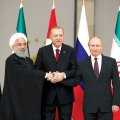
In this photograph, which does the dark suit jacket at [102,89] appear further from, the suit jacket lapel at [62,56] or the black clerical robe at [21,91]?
the black clerical robe at [21,91]

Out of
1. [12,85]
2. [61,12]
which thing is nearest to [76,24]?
Result: [61,12]

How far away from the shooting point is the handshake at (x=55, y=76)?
10.1ft

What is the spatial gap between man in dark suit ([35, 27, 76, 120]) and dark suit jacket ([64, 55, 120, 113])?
0.71ft

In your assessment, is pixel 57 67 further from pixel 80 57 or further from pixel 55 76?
pixel 80 57

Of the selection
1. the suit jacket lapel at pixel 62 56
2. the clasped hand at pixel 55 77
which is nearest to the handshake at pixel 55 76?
the clasped hand at pixel 55 77

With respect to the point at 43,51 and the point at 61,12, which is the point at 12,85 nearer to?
the point at 43,51

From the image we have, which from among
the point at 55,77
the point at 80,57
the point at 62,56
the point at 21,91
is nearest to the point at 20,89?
the point at 21,91

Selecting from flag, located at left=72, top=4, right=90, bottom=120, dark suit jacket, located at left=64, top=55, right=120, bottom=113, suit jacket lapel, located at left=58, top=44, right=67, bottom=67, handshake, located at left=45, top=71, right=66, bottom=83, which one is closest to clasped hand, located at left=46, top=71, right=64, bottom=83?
handshake, located at left=45, top=71, right=66, bottom=83

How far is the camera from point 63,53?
3.24 meters

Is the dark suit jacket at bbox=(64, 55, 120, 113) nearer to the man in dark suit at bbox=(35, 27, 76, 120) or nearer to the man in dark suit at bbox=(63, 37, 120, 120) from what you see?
the man in dark suit at bbox=(63, 37, 120, 120)

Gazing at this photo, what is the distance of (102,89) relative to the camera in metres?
3.06

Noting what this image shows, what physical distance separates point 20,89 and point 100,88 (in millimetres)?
844

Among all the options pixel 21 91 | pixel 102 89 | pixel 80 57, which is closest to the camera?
pixel 102 89

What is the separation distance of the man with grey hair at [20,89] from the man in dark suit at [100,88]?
51cm
